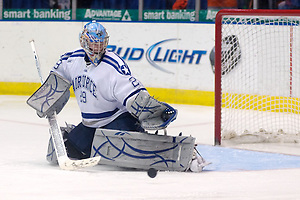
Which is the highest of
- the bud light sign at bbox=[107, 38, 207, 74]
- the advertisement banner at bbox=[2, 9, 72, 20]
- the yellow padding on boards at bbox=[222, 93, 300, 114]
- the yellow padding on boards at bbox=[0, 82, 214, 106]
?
the advertisement banner at bbox=[2, 9, 72, 20]

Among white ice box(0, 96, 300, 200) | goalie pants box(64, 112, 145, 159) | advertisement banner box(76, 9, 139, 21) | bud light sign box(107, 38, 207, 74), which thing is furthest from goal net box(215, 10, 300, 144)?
advertisement banner box(76, 9, 139, 21)

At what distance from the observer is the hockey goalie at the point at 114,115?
3.97 metres

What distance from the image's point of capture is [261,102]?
639 centimetres

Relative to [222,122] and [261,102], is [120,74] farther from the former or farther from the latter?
[261,102]

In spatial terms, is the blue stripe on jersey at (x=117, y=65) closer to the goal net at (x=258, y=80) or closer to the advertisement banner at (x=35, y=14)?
the goal net at (x=258, y=80)

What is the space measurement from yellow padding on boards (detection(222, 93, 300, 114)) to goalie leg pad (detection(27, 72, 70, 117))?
5.99ft

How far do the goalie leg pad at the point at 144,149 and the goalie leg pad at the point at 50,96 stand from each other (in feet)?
1.18

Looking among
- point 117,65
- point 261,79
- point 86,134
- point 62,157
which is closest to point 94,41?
point 117,65

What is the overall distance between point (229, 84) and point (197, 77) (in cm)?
115

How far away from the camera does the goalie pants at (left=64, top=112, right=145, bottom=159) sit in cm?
416

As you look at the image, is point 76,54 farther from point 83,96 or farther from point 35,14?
point 35,14

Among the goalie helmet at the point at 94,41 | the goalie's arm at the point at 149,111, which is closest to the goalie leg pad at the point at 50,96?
the goalie helmet at the point at 94,41

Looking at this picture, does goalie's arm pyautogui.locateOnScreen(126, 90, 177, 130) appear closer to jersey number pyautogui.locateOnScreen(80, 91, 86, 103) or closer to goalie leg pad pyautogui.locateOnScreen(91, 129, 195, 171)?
goalie leg pad pyautogui.locateOnScreen(91, 129, 195, 171)

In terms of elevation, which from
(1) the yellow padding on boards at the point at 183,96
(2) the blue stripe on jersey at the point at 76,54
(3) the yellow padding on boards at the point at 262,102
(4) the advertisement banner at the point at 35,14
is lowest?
(1) the yellow padding on boards at the point at 183,96
